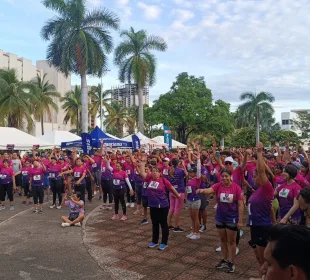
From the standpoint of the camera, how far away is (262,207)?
17.0 feet

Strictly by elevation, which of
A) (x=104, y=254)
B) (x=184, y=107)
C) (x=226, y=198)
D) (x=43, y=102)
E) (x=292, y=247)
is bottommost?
(x=104, y=254)

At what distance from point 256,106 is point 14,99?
3567 cm

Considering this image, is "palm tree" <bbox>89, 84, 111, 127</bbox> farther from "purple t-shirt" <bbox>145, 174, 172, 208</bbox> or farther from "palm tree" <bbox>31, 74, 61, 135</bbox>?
"purple t-shirt" <bbox>145, 174, 172, 208</bbox>

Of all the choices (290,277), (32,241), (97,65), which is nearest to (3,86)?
(97,65)

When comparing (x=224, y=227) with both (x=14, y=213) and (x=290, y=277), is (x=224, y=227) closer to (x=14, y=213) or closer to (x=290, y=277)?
(x=290, y=277)

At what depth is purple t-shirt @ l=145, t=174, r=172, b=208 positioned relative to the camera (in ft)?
23.2

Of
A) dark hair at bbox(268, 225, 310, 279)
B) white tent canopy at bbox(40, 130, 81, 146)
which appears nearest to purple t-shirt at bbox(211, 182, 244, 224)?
dark hair at bbox(268, 225, 310, 279)

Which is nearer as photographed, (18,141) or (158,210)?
(158,210)

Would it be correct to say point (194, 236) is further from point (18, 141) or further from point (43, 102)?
point (43, 102)

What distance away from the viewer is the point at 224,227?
569cm

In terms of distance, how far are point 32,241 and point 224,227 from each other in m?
4.72

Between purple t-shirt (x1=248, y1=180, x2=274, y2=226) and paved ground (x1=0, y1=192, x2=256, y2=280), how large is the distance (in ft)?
3.51

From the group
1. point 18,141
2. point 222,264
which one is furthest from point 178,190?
point 18,141

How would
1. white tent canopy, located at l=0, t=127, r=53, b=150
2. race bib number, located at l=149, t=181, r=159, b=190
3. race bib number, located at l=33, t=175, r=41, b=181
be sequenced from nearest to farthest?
race bib number, located at l=149, t=181, r=159, b=190
race bib number, located at l=33, t=175, r=41, b=181
white tent canopy, located at l=0, t=127, r=53, b=150
